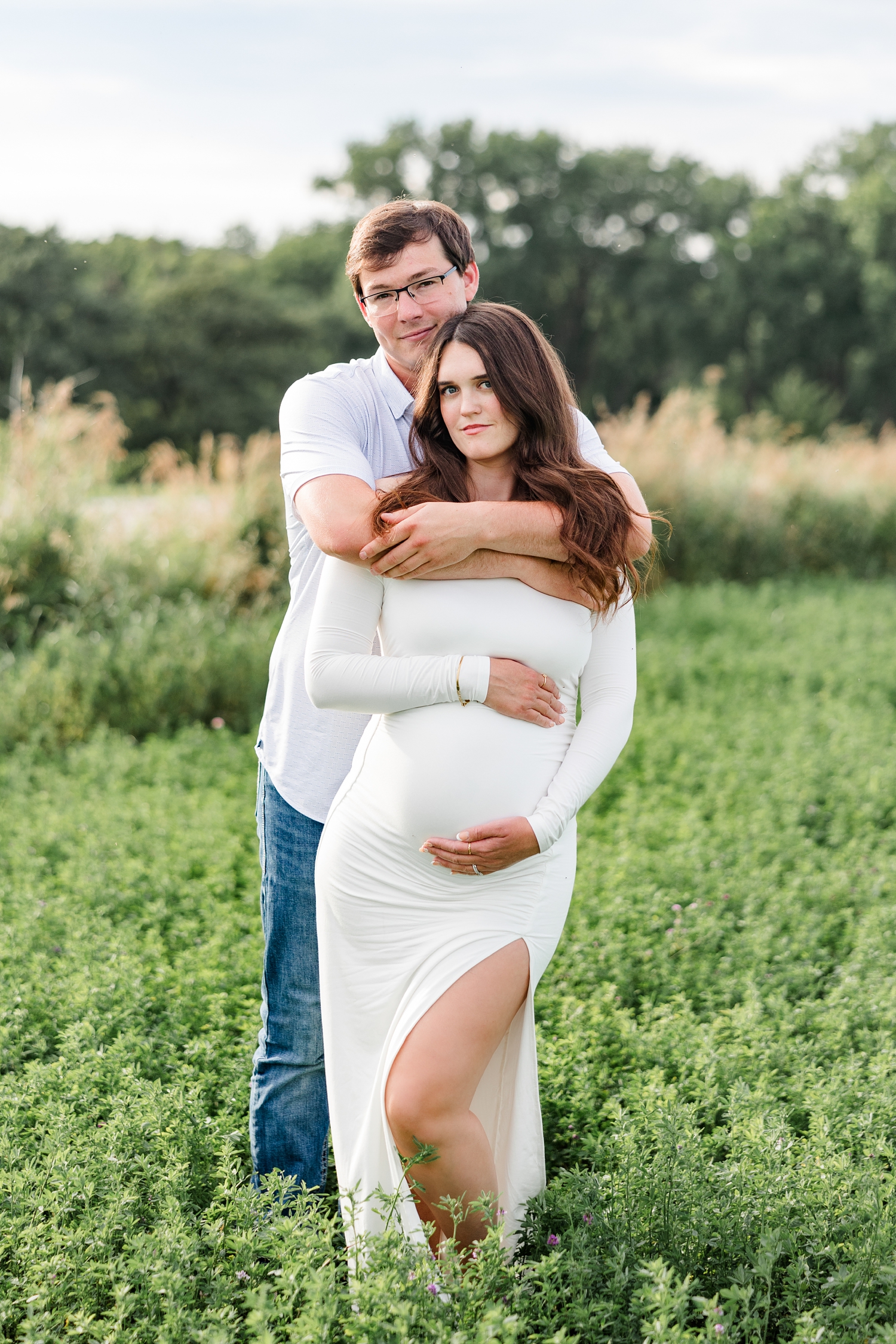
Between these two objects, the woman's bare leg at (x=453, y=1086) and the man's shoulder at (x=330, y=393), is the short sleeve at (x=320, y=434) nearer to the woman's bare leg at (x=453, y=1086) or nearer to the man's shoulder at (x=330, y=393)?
the man's shoulder at (x=330, y=393)

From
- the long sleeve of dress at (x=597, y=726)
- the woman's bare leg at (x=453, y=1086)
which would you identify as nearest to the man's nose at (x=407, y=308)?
the long sleeve of dress at (x=597, y=726)

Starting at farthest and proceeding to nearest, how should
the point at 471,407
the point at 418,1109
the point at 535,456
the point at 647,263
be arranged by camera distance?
1. the point at 647,263
2. the point at 535,456
3. the point at 471,407
4. the point at 418,1109

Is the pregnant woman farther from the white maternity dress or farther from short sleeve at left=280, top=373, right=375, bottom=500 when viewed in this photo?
short sleeve at left=280, top=373, right=375, bottom=500

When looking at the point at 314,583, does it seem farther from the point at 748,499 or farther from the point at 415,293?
the point at 748,499

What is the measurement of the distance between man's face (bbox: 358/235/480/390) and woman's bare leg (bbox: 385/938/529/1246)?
147 cm

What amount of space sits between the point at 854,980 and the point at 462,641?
229 cm

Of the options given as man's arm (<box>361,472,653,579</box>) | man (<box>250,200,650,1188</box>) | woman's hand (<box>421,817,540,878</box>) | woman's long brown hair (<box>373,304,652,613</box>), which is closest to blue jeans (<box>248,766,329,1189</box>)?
man (<box>250,200,650,1188</box>)

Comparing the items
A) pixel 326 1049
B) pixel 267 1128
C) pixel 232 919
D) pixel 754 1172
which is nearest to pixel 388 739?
pixel 326 1049

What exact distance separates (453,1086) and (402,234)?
1.96 m

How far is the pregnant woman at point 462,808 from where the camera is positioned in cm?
237

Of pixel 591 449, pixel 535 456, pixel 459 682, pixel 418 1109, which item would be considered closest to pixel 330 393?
pixel 535 456

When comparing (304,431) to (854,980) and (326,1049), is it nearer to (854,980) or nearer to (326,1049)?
(326,1049)

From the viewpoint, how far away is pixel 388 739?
2.53m

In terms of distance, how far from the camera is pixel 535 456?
2623 mm
